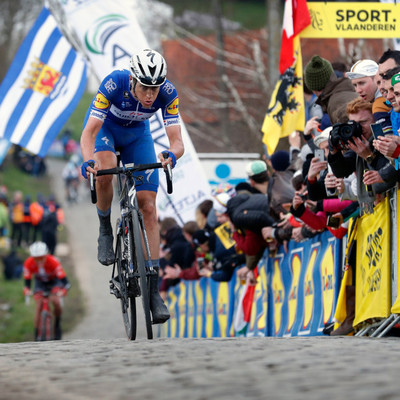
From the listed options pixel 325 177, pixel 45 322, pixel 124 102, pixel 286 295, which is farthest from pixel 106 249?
pixel 45 322

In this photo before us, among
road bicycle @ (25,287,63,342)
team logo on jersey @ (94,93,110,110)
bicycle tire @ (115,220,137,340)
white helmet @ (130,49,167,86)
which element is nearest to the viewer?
white helmet @ (130,49,167,86)

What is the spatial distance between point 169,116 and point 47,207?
29927 millimetres

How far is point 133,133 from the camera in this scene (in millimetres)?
8680

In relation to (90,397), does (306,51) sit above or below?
above

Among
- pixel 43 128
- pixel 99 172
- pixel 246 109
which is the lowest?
pixel 99 172

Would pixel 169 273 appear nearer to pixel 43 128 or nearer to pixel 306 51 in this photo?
pixel 43 128

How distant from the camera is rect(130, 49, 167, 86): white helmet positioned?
797 cm

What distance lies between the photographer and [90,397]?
465 cm

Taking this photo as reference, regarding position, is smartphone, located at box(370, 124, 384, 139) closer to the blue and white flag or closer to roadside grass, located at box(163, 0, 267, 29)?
the blue and white flag

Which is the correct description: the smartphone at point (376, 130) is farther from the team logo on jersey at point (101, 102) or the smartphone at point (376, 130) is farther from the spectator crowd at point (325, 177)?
the team logo on jersey at point (101, 102)

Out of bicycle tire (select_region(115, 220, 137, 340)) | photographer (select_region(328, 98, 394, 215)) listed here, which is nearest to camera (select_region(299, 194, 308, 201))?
photographer (select_region(328, 98, 394, 215))

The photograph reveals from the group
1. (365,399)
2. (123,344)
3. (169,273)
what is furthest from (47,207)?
(365,399)

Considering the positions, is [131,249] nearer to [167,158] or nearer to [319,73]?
[167,158]

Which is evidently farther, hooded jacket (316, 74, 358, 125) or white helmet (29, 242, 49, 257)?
white helmet (29, 242, 49, 257)
